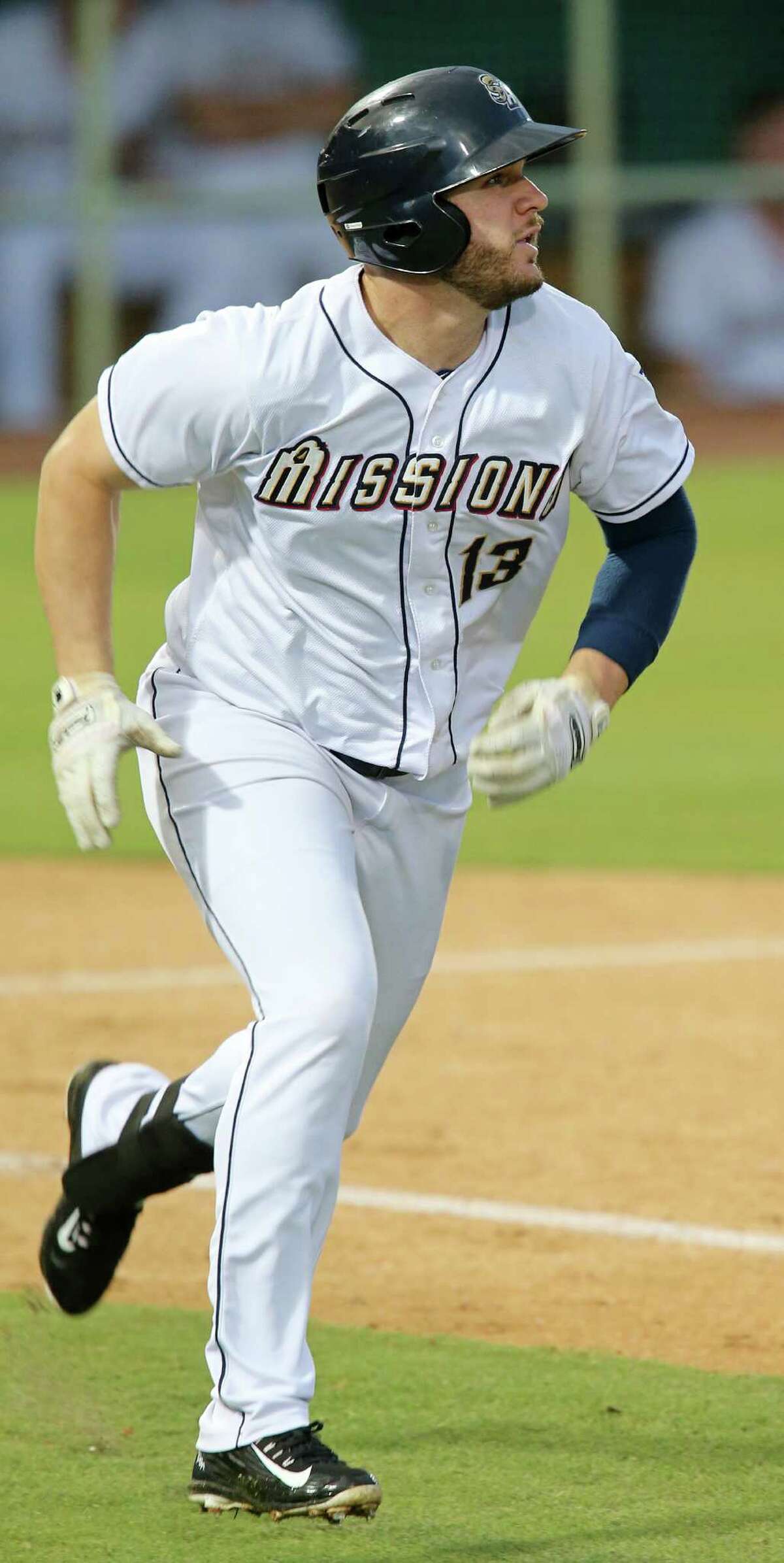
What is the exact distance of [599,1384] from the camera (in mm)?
3979

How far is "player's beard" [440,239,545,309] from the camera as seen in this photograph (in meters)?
3.53

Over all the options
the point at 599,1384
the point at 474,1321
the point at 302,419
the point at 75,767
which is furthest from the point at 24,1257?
the point at 302,419

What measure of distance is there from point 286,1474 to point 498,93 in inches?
79.8

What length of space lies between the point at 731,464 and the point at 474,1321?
18049 millimetres

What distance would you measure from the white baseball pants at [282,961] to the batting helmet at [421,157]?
2.41 feet

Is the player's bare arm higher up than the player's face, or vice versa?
the player's face

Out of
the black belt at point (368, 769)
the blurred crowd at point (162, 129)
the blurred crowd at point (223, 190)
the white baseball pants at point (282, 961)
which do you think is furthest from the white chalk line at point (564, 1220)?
the blurred crowd at point (162, 129)

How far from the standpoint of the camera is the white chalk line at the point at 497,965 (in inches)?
286

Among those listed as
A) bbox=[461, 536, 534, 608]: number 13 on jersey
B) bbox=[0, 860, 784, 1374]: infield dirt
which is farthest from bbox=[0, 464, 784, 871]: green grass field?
bbox=[461, 536, 534, 608]: number 13 on jersey

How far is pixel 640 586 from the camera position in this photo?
3.88 m

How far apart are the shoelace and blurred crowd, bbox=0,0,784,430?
768 inches

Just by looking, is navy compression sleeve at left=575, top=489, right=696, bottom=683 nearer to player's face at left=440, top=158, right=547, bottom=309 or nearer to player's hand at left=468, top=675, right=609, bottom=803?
player's hand at left=468, top=675, right=609, bottom=803

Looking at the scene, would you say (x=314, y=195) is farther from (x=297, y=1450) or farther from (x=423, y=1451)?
(x=297, y=1450)

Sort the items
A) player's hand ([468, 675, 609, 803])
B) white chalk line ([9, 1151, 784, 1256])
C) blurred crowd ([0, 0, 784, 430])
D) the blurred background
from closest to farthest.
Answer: player's hand ([468, 675, 609, 803])
white chalk line ([9, 1151, 784, 1256])
the blurred background
blurred crowd ([0, 0, 784, 430])
